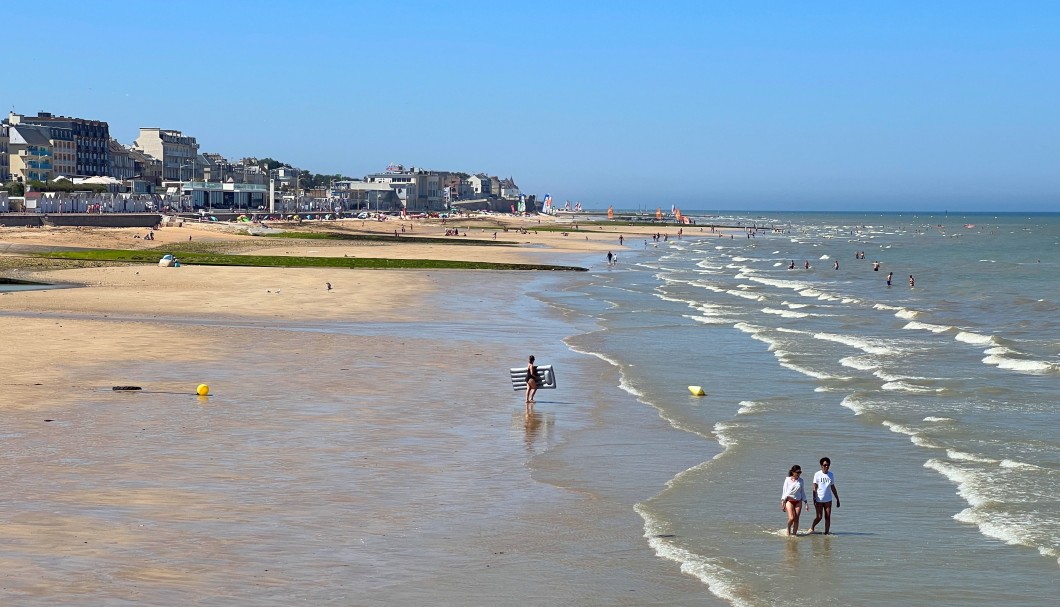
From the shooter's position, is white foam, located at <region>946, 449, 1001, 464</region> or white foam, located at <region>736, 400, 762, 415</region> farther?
white foam, located at <region>736, 400, 762, 415</region>

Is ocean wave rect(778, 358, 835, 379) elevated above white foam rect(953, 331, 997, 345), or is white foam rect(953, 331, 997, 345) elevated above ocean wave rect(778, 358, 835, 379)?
ocean wave rect(778, 358, 835, 379)

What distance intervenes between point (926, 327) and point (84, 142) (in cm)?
15893

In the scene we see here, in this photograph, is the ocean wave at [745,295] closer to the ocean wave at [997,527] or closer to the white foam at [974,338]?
the white foam at [974,338]

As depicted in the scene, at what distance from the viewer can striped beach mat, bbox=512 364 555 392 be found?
24.2m

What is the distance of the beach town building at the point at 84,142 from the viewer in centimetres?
17612

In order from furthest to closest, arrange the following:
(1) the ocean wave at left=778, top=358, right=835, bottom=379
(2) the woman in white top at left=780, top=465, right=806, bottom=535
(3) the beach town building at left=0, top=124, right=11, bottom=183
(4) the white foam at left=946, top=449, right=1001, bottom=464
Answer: (3) the beach town building at left=0, top=124, right=11, bottom=183
(1) the ocean wave at left=778, top=358, right=835, bottom=379
(4) the white foam at left=946, top=449, right=1001, bottom=464
(2) the woman in white top at left=780, top=465, right=806, bottom=535

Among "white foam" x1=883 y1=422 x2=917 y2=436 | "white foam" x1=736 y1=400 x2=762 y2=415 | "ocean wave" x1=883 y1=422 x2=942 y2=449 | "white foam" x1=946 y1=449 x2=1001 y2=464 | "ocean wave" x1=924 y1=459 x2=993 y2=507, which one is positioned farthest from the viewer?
"white foam" x1=736 y1=400 x2=762 y2=415

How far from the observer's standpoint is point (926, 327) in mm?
42469

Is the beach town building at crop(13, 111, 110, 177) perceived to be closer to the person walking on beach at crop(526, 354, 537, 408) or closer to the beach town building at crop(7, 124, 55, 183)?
the beach town building at crop(7, 124, 55, 183)

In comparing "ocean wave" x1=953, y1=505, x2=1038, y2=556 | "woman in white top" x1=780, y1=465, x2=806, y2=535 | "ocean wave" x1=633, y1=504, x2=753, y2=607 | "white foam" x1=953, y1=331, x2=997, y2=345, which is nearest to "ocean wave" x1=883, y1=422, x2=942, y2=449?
"ocean wave" x1=953, y1=505, x2=1038, y2=556

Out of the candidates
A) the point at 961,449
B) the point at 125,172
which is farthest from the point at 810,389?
the point at 125,172

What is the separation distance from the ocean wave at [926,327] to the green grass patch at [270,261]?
1305 inches

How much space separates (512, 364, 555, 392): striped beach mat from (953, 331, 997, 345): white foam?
1857cm

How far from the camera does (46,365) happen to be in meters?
26.3
